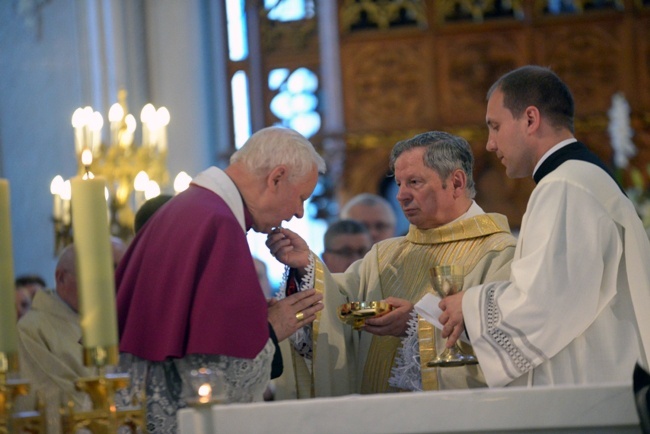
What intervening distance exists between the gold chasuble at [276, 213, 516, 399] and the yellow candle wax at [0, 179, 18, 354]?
2.27 m

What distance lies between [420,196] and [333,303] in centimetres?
59

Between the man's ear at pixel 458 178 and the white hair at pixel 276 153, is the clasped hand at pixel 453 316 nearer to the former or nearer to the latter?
the white hair at pixel 276 153

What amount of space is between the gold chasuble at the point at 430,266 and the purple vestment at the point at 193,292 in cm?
114

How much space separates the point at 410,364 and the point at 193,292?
53.2 inches

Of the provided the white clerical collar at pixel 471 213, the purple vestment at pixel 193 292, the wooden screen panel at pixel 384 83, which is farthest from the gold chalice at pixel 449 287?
the wooden screen panel at pixel 384 83

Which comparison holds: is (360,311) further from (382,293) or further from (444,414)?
(444,414)

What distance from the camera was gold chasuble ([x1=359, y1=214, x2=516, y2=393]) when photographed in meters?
4.35

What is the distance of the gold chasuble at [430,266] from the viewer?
4.35 m

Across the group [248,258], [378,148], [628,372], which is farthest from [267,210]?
[378,148]

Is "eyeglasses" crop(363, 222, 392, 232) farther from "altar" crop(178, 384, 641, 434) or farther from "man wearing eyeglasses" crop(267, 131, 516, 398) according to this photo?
"altar" crop(178, 384, 641, 434)

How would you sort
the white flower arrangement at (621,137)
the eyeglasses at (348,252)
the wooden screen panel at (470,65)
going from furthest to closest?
1. the wooden screen panel at (470,65)
2. the white flower arrangement at (621,137)
3. the eyeglasses at (348,252)

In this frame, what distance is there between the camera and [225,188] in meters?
3.71

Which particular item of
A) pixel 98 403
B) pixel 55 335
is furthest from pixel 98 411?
pixel 55 335

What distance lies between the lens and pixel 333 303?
4664mm
